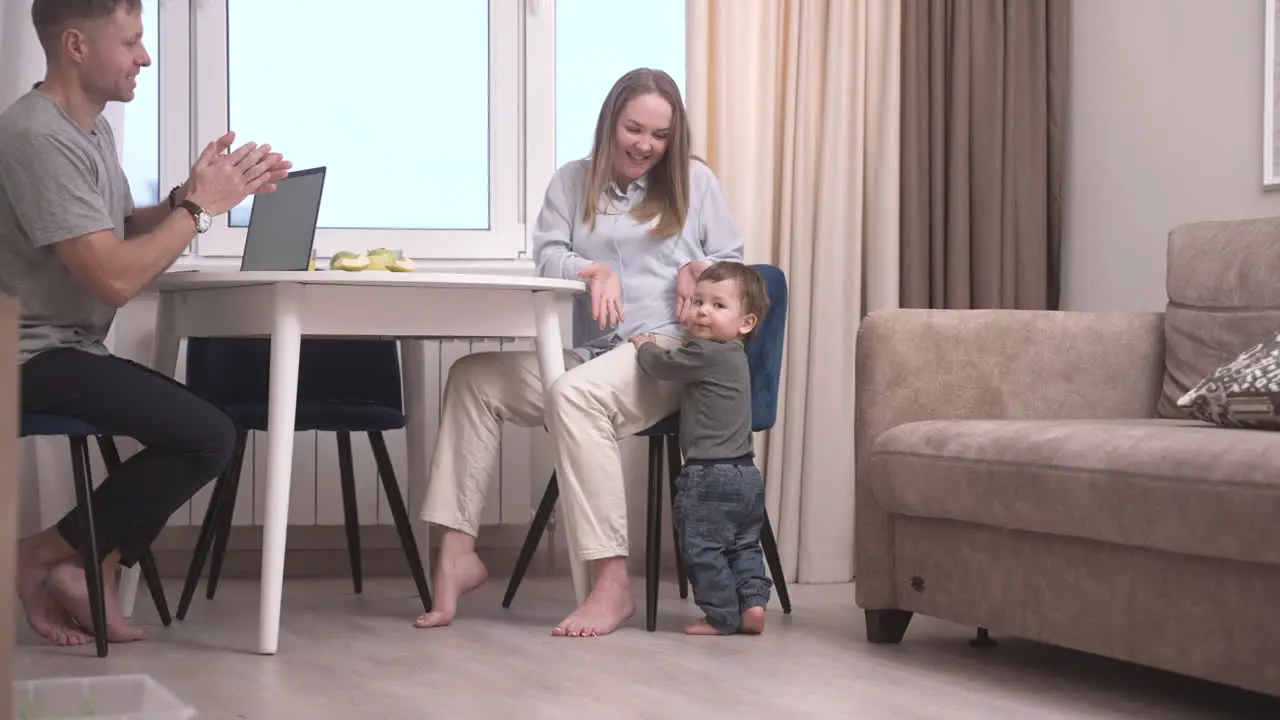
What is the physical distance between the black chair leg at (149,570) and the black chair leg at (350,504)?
1.62 ft

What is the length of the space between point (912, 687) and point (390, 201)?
2.15 metres

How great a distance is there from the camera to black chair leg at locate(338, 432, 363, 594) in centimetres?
333

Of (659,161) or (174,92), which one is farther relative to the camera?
(174,92)

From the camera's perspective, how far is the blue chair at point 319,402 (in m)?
3.06

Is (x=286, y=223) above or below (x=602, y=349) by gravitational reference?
above

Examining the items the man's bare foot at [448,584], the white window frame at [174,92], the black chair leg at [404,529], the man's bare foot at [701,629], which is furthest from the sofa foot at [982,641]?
the white window frame at [174,92]

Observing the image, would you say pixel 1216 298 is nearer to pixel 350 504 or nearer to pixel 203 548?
pixel 350 504

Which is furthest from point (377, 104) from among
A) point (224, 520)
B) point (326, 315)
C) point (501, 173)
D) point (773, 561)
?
point (773, 561)

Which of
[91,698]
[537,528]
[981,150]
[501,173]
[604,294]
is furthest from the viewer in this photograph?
[501,173]

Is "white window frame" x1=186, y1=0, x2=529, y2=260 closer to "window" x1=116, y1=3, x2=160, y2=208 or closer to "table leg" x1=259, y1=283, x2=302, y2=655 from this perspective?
"window" x1=116, y1=3, x2=160, y2=208

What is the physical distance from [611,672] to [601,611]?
38cm

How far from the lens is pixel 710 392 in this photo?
276 centimetres

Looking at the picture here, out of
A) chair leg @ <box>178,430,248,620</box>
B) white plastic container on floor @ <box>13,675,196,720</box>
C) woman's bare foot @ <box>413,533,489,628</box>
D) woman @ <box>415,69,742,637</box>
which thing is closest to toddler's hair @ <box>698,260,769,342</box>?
woman @ <box>415,69,742,637</box>

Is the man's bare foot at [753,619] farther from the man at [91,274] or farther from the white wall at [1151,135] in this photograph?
the white wall at [1151,135]
